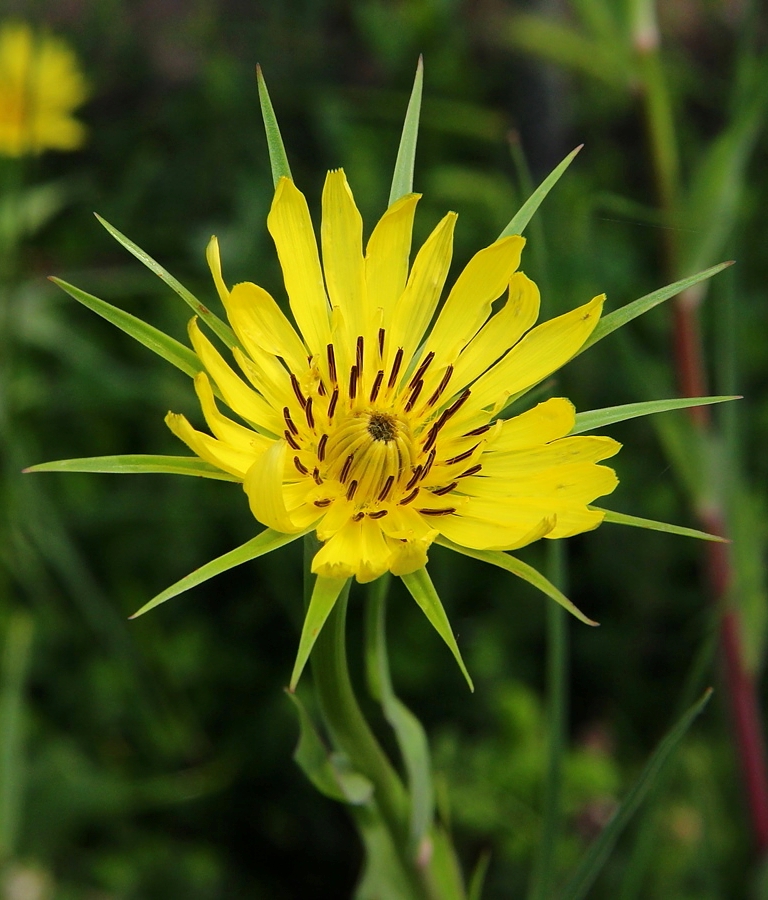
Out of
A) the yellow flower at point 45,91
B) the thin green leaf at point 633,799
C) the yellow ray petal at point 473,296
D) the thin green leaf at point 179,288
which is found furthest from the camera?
the yellow flower at point 45,91

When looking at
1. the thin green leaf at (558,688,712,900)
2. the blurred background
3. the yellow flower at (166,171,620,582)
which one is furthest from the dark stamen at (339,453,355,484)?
the blurred background

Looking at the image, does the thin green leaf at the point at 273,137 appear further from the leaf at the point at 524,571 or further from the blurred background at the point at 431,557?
the blurred background at the point at 431,557

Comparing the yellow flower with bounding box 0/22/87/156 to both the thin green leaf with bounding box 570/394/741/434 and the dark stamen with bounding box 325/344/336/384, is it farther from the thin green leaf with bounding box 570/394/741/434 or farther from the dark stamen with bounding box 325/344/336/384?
the thin green leaf with bounding box 570/394/741/434

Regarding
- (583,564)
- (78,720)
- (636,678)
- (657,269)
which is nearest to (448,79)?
(657,269)

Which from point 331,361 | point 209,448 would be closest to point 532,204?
point 331,361

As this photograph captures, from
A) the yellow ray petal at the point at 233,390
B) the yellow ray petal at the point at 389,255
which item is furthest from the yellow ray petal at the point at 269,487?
the yellow ray petal at the point at 389,255

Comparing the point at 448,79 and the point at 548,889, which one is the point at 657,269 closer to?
the point at 448,79
